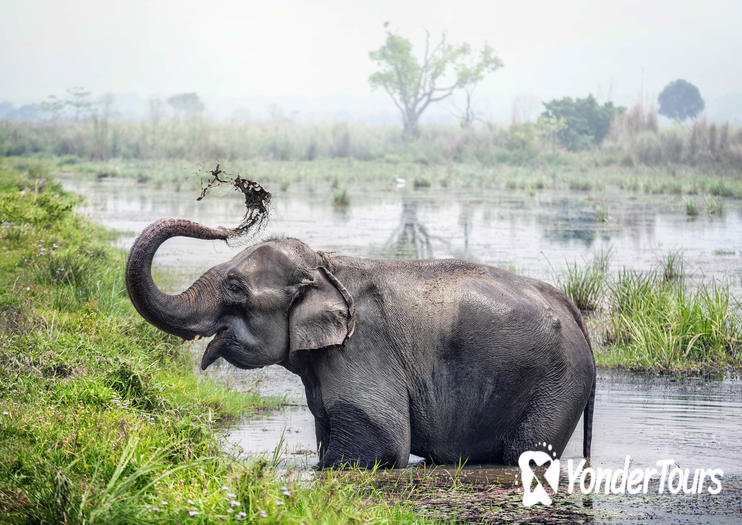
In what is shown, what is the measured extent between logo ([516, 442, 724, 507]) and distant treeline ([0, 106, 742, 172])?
37150mm

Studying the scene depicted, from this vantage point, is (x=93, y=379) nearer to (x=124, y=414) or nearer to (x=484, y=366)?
(x=124, y=414)

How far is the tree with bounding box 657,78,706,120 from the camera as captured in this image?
12362cm

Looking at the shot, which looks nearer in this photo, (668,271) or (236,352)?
(236,352)

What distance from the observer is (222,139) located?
5353cm

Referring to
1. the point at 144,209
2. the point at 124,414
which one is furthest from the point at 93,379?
the point at 144,209

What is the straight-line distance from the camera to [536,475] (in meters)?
6.55

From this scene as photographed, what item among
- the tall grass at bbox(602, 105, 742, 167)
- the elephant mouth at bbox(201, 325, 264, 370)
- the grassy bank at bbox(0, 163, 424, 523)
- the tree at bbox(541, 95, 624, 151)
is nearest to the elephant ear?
the elephant mouth at bbox(201, 325, 264, 370)

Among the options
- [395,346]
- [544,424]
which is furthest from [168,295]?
[544,424]

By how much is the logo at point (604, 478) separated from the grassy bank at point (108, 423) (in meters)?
1.01

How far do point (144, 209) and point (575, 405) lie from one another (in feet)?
74.1

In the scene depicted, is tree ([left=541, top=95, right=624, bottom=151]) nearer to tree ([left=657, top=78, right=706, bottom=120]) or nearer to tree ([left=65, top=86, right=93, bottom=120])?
tree ([left=65, top=86, right=93, bottom=120])

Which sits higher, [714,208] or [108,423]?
[714,208]

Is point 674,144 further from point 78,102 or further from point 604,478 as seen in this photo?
point 78,102

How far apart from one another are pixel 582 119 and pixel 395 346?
184ft
